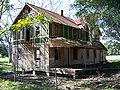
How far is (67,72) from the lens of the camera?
2736cm

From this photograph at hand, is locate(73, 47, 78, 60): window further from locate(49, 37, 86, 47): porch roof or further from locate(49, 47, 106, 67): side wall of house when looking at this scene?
locate(49, 37, 86, 47): porch roof

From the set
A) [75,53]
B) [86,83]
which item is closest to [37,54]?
[75,53]

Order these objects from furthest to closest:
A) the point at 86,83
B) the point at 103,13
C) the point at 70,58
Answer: the point at 70,58, the point at 103,13, the point at 86,83

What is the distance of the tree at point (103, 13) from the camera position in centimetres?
2274

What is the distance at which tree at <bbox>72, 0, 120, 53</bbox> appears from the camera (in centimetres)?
2274

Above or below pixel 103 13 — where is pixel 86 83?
below

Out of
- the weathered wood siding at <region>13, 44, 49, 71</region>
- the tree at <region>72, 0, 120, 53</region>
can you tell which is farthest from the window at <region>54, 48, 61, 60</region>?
the tree at <region>72, 0, 120, 53</region>

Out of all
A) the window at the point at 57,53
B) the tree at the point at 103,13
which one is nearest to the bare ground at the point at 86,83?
the tree at the point at 103,13

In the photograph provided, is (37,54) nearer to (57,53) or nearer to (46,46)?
(46,46)

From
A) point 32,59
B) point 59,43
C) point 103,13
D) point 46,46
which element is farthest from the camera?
point 32,59

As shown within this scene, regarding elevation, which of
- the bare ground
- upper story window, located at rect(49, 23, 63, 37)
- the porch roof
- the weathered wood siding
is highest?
upper story window, located at rect(49, 23, 63, 37)

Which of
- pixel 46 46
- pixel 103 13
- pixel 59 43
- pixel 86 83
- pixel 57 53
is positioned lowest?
pixel 86 83

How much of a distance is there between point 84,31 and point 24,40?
35.5ft

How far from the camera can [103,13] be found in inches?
987
